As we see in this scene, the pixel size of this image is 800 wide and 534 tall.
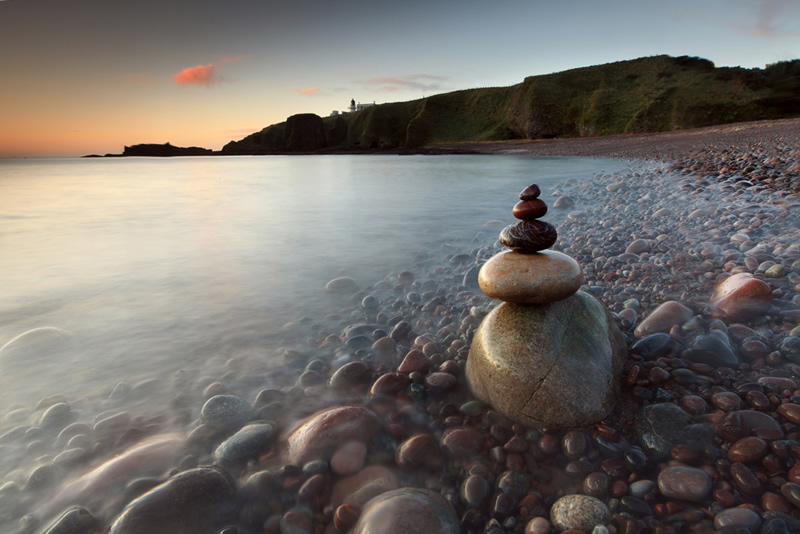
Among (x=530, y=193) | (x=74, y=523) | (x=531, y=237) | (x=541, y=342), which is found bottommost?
(x=74, y=523)

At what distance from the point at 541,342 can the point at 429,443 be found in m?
0.92

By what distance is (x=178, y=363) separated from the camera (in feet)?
12.1

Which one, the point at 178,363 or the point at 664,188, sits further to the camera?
the point at 664,188

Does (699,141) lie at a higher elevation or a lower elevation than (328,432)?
higher

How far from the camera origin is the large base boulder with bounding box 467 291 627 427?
231cm

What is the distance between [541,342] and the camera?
2416 millimetres

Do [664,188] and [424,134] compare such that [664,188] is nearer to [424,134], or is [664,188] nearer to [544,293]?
[544,293]

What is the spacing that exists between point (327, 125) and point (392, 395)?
15864 cm

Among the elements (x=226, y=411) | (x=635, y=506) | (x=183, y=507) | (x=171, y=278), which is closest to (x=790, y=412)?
(x=635, y=506)

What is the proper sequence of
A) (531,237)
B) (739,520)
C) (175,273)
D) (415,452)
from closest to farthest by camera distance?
1. (739,520)
2. (415,452)
3. (531,237)
4. (175,273)

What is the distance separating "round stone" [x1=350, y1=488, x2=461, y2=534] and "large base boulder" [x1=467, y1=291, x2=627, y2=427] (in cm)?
78

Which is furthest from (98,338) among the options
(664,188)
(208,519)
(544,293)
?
(664,188)

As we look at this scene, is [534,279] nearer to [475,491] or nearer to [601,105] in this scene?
[475,491]

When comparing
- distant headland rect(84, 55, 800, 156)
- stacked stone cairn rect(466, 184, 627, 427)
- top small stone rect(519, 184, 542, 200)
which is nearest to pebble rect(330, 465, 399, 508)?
stacked stone cairn rect(466, 184, 627, 427)
